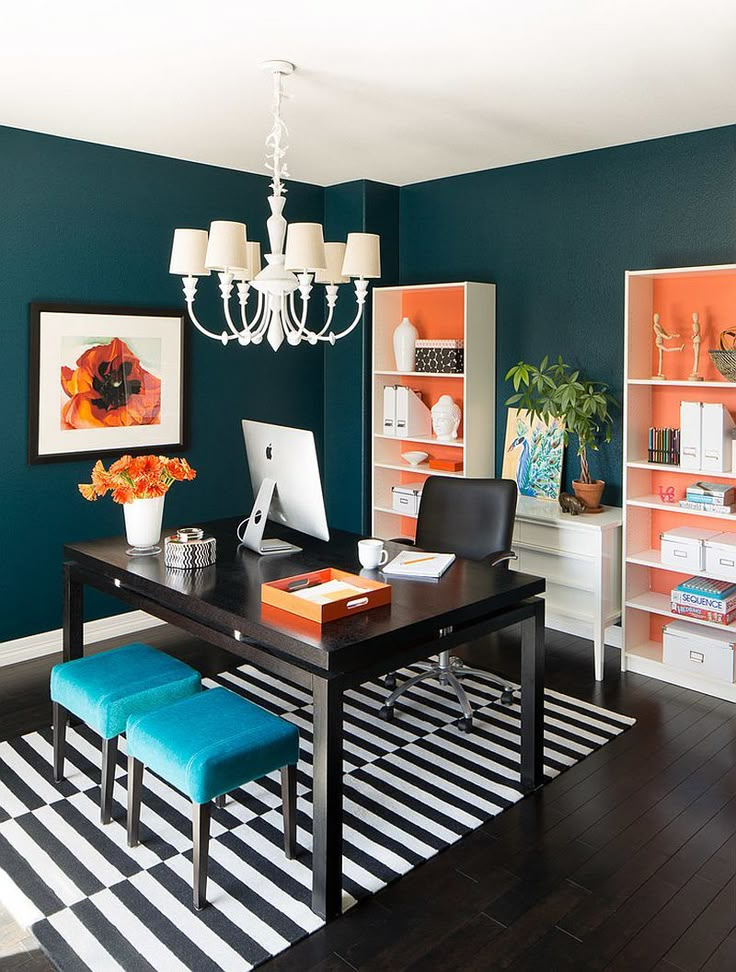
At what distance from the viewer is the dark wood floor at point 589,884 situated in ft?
7.29

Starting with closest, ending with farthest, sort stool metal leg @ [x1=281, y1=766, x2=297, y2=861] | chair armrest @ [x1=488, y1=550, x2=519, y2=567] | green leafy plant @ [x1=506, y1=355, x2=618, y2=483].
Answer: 1. stool metal leg @ [x1=281, y1=766, x2=297, y2=861]
2. chair armrest @ [x1=488, y1=550, x2=519, y2=567]
3. green leafy plant @ [x1=506, y1=355, x2=618, y2=483]

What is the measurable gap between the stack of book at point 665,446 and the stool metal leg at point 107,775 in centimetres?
268

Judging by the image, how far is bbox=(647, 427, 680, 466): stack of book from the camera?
4.00m

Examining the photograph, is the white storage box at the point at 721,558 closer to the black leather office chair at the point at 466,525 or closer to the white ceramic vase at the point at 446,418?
the black leather office chair at the point at 466,525

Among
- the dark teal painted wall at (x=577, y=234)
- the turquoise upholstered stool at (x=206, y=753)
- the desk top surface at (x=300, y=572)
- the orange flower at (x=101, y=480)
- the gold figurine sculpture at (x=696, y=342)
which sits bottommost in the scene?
the turquoise upholstered stool at (x=206, y=753)

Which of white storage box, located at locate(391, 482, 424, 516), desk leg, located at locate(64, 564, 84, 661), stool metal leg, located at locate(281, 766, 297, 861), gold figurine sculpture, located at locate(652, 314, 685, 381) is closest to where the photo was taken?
stool metal leg, located at locate(281, 766, 297, 861)

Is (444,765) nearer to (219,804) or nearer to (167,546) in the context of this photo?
(219,804)

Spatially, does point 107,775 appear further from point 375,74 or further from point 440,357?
point 440,357

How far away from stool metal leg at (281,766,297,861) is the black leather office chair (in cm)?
117

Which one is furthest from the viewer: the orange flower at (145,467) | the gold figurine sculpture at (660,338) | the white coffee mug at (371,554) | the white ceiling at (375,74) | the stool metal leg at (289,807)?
the gold figurine sculpture at (660,338)

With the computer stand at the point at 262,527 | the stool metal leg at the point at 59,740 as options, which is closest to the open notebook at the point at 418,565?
the computer stand at the point at 262,527

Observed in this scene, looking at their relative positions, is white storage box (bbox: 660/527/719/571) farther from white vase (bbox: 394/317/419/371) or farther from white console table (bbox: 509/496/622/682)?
white vase (bbox: 394/317/419/371)

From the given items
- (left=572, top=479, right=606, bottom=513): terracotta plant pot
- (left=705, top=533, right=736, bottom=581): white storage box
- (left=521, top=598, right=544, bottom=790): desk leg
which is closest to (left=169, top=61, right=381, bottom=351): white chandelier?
(left=521, top=598, right=544, bottom=790): desk leg

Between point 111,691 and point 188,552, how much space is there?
55 centimetres
